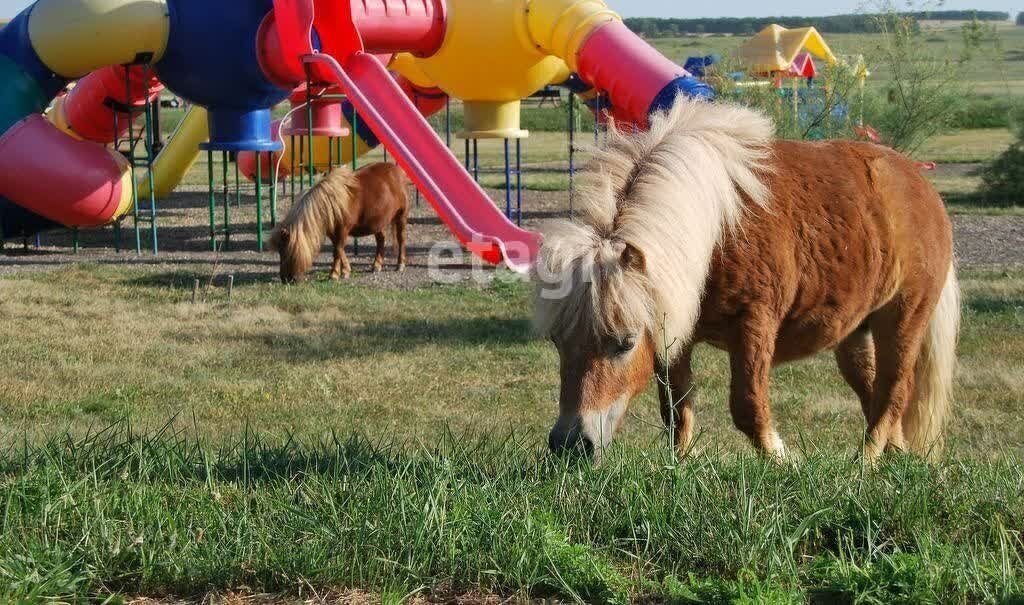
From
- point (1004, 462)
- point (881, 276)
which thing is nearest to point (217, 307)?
point (881, 276)

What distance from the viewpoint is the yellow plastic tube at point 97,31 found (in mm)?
12891

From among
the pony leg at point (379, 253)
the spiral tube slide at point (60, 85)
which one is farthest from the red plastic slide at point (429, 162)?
the spiral tube slide at point (60, 85)

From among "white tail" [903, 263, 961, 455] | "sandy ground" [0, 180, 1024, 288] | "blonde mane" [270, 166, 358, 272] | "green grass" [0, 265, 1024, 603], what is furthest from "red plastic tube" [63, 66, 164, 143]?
"white tail" [903, 263, 961, 455]

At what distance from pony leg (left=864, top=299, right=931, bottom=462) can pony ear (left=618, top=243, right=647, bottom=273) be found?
190 cm

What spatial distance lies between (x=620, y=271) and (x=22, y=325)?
24.8 feet

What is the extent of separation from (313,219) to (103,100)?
238 inches

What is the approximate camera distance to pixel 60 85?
13734 millimetres

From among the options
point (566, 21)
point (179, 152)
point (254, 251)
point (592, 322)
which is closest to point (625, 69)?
point (566, 21)

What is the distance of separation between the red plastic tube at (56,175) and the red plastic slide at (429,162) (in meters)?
3.37

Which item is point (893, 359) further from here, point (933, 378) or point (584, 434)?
point (584, 434)

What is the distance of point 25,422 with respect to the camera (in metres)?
6.50

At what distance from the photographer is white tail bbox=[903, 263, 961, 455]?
5750 mm

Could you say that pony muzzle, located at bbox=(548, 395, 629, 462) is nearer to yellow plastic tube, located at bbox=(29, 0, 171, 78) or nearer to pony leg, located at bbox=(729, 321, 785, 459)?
pony leg, located at bbox=(729, 321, 785, 459)

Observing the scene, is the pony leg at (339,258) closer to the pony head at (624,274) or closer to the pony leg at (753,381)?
the pony head at (624,274)
